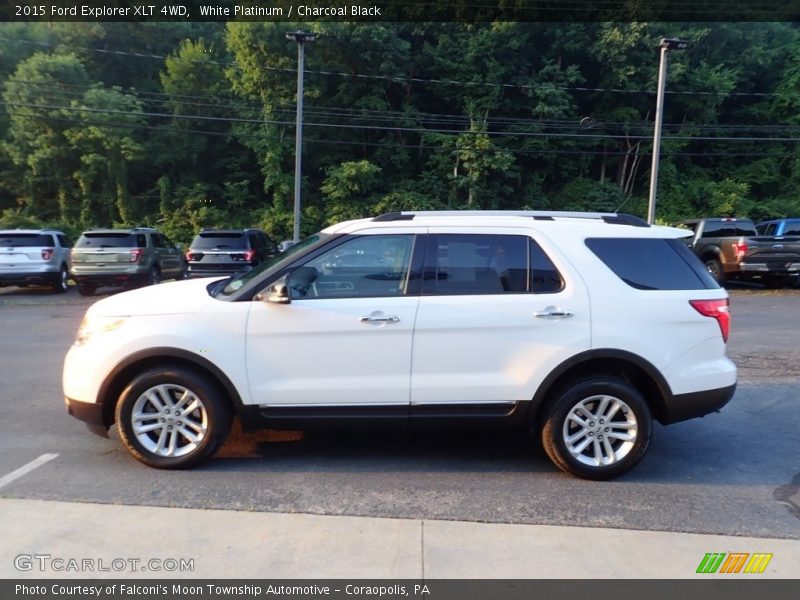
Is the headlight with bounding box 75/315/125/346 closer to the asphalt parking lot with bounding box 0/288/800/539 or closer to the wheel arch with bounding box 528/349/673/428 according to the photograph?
the asphalt parking lot with bounding box 0/288/800/539

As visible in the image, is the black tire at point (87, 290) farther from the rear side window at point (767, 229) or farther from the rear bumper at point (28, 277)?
the rear side window at point (767, 229)

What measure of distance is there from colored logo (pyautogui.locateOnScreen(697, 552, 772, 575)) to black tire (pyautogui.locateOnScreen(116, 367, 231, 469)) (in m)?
3.08

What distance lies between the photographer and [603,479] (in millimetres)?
4453

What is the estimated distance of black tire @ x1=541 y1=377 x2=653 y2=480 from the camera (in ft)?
14.5

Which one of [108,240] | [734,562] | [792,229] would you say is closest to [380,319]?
[734,562]

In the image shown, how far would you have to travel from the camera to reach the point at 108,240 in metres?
15.8

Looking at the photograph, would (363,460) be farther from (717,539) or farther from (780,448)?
(780,448)

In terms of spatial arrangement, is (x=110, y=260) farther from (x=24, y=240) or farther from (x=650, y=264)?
(x=650, y=264)

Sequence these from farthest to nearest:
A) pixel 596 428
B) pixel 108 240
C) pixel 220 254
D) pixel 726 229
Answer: pixel 726 229 < pixel 220 254 < pixel 108 240 < pixel 596 428

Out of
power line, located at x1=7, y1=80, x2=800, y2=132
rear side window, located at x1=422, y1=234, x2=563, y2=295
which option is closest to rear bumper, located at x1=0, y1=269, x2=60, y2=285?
rear side window, located at x1=422, y1=234, x2=563, y2=295

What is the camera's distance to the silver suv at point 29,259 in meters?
16.0

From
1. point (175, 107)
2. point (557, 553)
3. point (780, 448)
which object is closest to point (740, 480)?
point (780, 448)

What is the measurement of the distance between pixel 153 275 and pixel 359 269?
13.7 meters

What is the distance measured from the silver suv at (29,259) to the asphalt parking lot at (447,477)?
11.4 m
